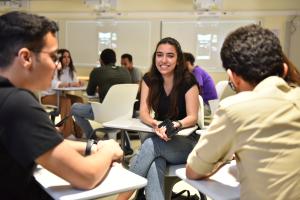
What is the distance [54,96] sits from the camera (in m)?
5.22

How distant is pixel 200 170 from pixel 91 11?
20.5 feet

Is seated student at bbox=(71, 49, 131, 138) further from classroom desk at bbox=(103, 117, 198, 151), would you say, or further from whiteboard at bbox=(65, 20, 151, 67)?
whiteboard at bbox=(65, 20, 151, 67)

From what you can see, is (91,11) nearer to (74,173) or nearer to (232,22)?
(232,22)

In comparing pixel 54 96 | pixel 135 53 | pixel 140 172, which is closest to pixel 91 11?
pixel 135 53

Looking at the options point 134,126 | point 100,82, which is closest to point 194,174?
point 134,126

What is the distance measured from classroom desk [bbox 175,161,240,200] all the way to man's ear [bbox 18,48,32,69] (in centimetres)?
76

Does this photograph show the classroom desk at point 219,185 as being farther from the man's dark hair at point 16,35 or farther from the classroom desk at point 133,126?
the classroom desk at point 133,126

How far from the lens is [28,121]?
1.05 metres

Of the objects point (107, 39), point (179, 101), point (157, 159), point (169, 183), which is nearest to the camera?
point (157, 159)

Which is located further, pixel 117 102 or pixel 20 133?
pixel 117 102

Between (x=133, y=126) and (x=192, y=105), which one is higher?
(x=192, y=105)

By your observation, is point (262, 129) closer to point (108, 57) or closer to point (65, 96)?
point (108, 57)

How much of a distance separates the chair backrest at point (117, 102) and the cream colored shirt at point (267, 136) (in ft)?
8.84

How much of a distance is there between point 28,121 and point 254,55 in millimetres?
807
